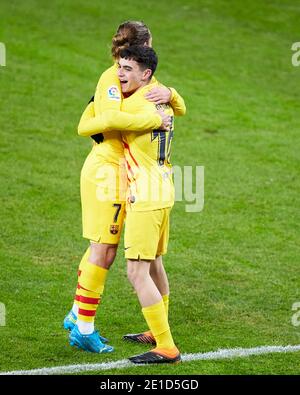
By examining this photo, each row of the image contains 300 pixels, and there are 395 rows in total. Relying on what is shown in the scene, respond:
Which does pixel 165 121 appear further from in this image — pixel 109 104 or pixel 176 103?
pixel 109 104

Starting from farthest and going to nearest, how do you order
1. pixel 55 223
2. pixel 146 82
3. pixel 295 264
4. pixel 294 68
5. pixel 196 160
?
pixel 294 68
pixel 196 160
pixel 55 223
pixel 295 264
pixel 146 82

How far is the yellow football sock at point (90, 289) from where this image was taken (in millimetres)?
7809

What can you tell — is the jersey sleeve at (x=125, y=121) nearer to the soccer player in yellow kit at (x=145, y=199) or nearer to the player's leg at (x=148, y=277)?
the soccer player in yellow kit at (x=145, y=199)

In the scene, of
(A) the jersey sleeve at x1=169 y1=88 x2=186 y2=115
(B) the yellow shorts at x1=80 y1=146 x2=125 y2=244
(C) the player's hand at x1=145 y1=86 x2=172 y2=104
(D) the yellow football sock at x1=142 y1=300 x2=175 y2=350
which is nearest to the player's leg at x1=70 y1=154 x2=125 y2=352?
(B) the yellow shorts at x1=80 y1=146 x2=125 y2=244

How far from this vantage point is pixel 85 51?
56.9 ft

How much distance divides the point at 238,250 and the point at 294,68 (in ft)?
23.9

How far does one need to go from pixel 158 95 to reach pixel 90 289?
156 centimetres

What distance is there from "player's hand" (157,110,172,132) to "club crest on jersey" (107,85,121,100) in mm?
330

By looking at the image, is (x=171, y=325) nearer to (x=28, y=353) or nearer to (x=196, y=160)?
(x=28, y=353)

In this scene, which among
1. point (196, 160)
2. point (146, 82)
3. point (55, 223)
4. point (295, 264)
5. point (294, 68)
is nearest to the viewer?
point (146, 82)

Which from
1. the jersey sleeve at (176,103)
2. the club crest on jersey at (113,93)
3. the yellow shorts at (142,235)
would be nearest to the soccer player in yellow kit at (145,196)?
the yellow shorts at (142,235)

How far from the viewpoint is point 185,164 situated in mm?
13320

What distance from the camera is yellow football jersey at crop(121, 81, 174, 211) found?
24.7 ft

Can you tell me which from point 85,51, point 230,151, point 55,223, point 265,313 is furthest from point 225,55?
point 265,313
